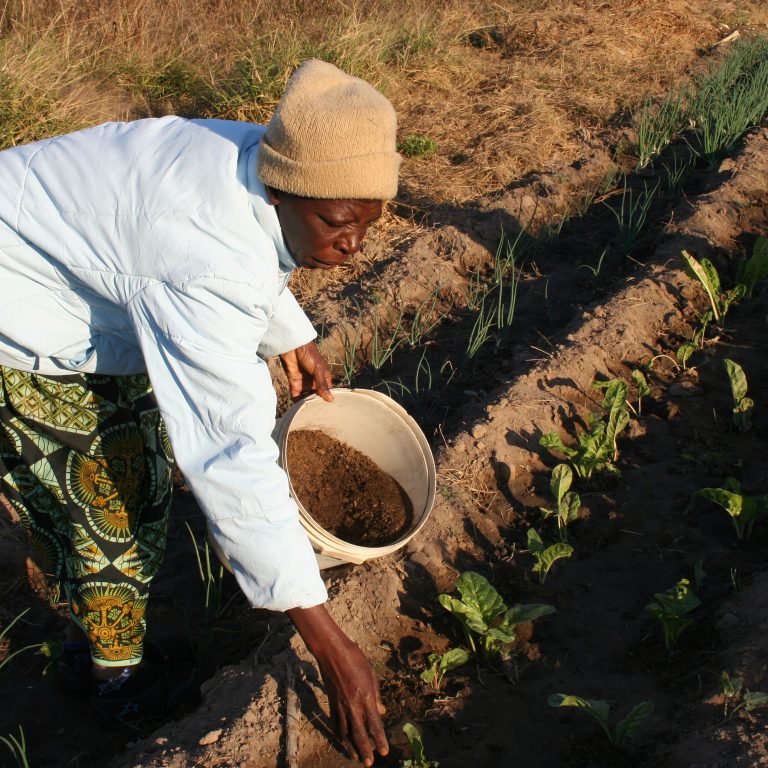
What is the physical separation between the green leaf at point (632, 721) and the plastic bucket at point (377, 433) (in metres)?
0.68

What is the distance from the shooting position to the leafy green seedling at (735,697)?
198 cm

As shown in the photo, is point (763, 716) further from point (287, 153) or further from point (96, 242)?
point (96, 242)

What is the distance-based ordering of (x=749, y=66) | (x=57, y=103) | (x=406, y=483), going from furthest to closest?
(x=749, y=66), (x=57, y=103), (x=406, y=483)

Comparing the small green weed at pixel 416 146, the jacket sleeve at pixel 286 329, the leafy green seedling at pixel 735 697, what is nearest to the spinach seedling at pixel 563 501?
the leafy green seedling at pixel 735 697

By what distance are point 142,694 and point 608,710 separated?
1176mm

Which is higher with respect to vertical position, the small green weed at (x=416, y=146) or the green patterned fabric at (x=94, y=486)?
the green patterned fabric at (x=94, y=486)

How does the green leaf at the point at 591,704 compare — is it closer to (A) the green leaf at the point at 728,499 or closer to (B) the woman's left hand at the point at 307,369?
(A) the green leaf at the point at 728,499

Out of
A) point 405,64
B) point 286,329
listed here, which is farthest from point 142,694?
point 405,64

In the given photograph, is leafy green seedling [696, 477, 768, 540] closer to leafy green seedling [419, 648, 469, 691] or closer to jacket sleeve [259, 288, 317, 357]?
leafy green seedling [419, 648, 469, 691]

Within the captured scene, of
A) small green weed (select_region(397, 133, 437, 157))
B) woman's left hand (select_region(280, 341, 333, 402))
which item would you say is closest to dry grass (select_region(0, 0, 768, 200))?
small green weed (select_region(397, 133, 437, 157))

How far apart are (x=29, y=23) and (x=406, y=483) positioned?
17.2 ft

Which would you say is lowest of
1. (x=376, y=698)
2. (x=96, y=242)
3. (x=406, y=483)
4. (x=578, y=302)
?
(x=578, y=302)

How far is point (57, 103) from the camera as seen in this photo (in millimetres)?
4770

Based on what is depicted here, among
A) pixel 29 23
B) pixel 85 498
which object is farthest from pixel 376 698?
pixel 29 23
